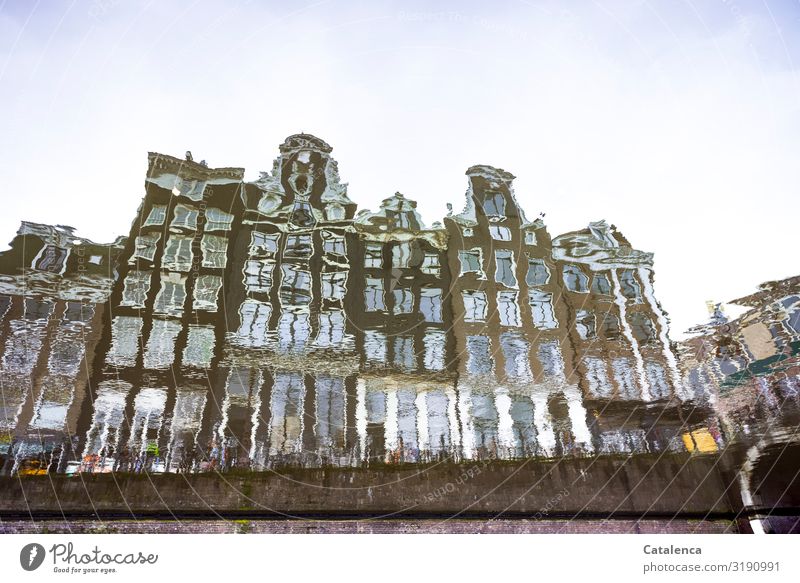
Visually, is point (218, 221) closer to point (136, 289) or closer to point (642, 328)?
point (136, 289)

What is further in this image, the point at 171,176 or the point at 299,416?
the point at 299,416

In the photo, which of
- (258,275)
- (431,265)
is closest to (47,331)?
(258,275)

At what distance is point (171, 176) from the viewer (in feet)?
38.0

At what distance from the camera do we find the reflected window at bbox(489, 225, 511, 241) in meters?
14.0

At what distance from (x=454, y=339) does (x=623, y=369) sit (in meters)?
6.16

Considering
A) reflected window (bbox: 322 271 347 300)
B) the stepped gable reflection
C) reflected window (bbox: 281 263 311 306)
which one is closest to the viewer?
the stepped gable reflection

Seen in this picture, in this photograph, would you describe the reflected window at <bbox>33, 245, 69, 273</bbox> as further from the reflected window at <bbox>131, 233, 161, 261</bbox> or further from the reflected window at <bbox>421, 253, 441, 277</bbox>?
the reflected window at <bbox>421, 253, 441, 277</bbox>

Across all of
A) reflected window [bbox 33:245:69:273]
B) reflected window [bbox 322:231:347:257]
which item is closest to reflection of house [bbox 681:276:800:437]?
reflected window [bbox 322:231:347:257]

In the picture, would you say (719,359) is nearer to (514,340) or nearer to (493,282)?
(514,340)

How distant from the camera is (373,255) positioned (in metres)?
13.3

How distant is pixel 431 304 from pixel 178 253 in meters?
7.19

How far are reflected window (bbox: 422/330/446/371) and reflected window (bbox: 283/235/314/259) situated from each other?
444cm
